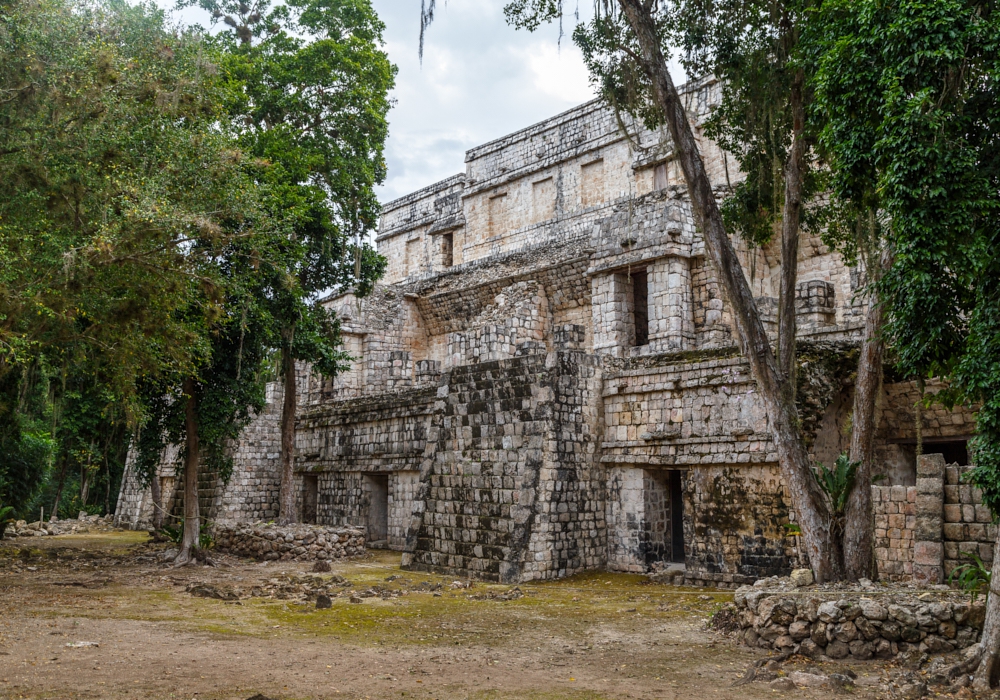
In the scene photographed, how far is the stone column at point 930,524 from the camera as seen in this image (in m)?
8.58

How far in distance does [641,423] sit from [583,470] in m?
1.18

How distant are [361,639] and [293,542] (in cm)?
752

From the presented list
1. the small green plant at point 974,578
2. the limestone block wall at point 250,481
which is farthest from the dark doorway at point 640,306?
the small green plant at point 974,578

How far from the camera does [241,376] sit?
13.9 metres

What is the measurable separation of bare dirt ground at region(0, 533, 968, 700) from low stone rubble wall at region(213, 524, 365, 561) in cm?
201

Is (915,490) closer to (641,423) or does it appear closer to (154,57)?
(641,423)

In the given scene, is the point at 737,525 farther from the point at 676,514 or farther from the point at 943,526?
the point at 676,514

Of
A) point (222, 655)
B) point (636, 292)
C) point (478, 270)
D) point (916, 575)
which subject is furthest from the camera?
point (478, 270)

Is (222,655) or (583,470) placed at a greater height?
→ (583,470)

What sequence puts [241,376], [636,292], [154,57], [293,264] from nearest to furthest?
[154,57]
[241,376]
[293,264]
[636,292]

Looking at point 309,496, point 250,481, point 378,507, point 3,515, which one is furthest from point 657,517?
point 3,515

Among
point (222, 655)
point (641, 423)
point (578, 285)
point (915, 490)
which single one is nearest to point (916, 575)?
point (915, 490)

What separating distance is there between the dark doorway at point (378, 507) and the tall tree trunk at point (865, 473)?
10.7 metres

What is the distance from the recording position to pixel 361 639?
26.5 feet
